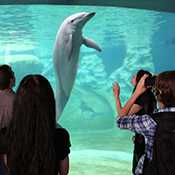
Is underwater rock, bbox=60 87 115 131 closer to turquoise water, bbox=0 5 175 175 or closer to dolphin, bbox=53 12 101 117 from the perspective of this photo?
turquoise water, bbox=0 5 175 175

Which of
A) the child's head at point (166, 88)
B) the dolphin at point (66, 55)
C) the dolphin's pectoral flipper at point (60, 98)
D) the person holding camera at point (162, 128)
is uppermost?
the child's head at point (166, 88)

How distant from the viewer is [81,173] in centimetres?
864

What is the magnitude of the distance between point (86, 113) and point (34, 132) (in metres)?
8.31

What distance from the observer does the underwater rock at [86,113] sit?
10680mm

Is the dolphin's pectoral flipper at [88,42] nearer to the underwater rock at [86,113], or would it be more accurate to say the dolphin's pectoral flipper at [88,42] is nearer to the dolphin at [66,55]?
the dolphin at [66,55]

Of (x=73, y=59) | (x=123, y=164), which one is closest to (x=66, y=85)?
(x=73, y=59)

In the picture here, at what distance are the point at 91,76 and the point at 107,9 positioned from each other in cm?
168

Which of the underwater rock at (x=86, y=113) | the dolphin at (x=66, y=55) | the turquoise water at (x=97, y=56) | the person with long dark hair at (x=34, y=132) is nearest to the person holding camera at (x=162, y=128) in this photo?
the person with long dark hair at (x=34, y=132)

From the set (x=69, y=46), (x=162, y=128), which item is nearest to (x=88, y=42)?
(x=69, y=46)

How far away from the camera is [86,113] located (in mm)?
10875

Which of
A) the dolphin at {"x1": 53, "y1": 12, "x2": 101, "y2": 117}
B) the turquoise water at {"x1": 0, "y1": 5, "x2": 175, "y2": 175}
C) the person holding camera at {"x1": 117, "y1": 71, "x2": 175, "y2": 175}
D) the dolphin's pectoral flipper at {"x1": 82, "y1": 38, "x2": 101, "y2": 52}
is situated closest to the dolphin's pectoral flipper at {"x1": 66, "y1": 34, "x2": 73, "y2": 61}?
the dolphin at {"x1": 53, "y1": 12, "x2": 101, "y2": 117}

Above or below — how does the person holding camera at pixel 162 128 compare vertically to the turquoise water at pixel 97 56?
above

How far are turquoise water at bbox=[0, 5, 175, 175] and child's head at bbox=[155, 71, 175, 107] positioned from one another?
6605 millimetres

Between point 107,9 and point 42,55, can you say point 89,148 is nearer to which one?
point 42,55
